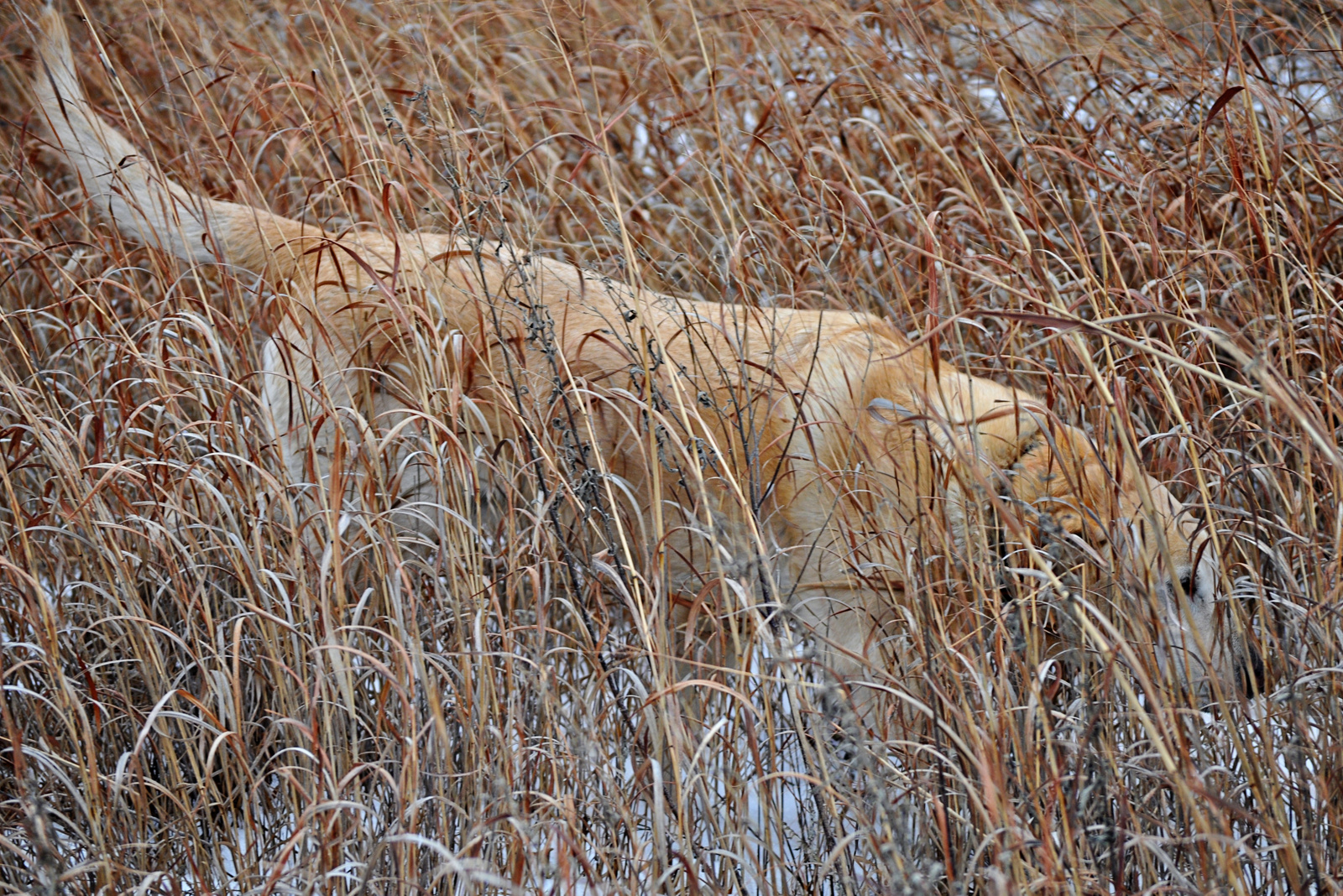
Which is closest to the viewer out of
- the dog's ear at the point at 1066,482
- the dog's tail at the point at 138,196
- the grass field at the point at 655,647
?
the grass field at the point at 655,647

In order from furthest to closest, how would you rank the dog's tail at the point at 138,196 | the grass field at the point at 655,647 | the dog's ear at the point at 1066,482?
the dog's tail at the point at 138,196 → the dog's ear at the point at 1066,482 → the grass field at the point at 655,647

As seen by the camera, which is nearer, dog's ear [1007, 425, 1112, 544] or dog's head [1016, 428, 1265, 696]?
dog's head [1016, 428, 1265, 696]

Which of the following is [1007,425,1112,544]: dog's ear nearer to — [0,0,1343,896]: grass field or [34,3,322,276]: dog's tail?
[0,0,1343,896]: grass field

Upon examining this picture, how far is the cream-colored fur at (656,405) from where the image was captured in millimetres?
1622

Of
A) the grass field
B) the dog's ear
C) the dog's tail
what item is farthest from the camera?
the dog's tail

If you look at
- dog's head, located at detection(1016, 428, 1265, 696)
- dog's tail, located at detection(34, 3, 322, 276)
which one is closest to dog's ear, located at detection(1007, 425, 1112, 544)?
dog's head, located at detection(1016, 428, 1265, 696)

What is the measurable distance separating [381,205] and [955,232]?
144 centimetres

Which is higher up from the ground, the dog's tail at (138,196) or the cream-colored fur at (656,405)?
the dog's tail at (138,196)

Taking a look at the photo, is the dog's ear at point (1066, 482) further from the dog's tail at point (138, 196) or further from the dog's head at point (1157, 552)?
the dog's tail at point (138, 196)

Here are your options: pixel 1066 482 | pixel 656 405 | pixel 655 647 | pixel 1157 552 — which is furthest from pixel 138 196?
pixel 1157 552

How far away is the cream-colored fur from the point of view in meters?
1.62

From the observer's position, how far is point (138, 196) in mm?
2234

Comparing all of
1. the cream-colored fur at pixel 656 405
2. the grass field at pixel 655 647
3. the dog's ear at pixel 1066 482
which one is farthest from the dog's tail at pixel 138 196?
the dog's ear at pixel 1066 482

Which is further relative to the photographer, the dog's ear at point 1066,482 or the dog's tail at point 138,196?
the dog's tail at point 138,196
